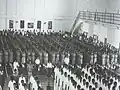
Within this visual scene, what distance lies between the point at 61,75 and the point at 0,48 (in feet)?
3.84

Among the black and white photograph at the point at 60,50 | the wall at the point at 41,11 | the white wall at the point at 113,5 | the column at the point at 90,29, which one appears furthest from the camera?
the column at the point at 90,29

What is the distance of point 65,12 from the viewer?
376cm

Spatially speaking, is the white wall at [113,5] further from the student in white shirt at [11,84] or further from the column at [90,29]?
the student in white shirt at [11,84]

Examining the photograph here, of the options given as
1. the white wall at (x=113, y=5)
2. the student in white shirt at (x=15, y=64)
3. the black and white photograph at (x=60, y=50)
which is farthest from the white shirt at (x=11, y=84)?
the white wall at (x=113, y=5)

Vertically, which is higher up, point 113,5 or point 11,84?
point 113,5

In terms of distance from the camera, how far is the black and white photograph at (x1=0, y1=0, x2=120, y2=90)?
3.24m

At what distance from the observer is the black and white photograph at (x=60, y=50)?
3240 mm

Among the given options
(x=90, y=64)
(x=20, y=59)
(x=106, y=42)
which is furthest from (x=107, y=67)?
(x=20, y=59)

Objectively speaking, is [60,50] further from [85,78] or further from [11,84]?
[11,84]

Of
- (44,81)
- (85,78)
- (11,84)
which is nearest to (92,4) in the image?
(85,78)

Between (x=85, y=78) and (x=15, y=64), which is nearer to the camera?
(x=85, y=78)

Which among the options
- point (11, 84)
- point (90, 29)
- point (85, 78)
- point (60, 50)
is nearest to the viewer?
point (11, 84)

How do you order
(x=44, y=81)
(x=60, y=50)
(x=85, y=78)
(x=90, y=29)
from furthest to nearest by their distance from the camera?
(x=90, y=29)
(x=60, y=50)
(x=85, y=78)
(x=44, y=81)

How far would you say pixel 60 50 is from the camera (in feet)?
13.0
